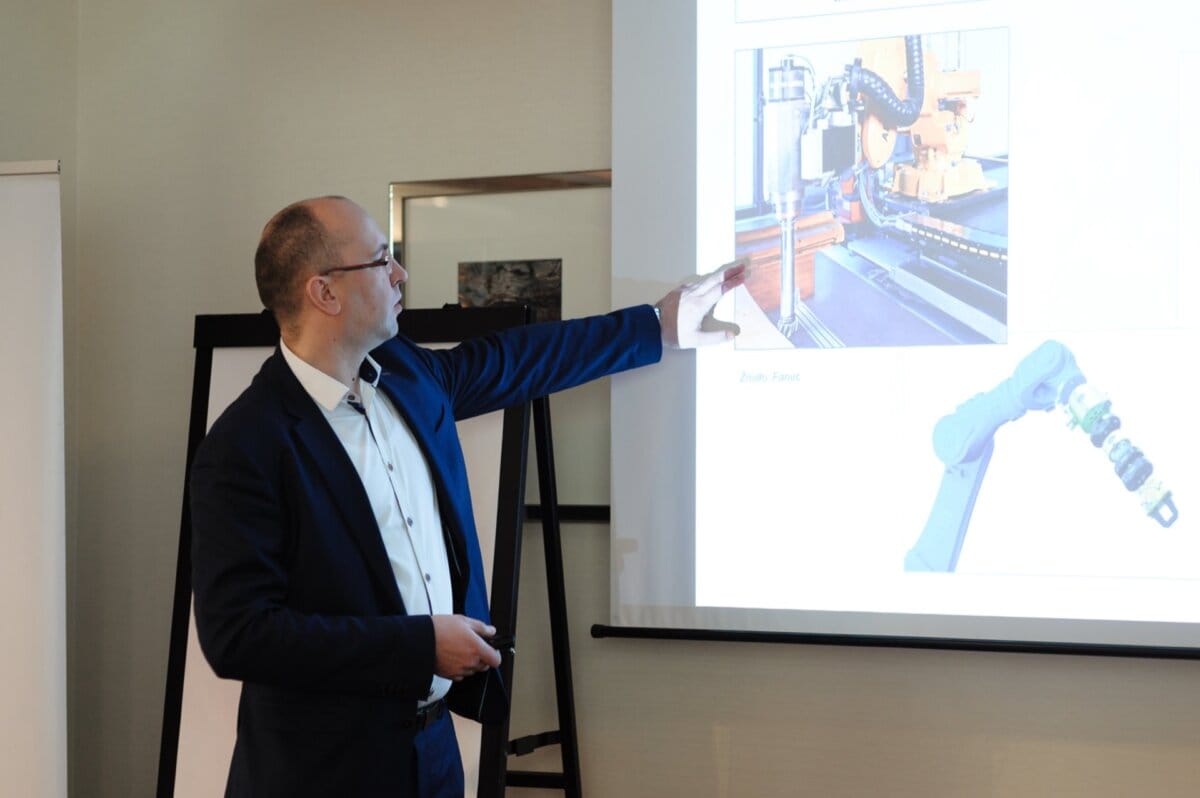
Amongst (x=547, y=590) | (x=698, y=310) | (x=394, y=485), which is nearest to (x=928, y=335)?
(x=698, y=310)

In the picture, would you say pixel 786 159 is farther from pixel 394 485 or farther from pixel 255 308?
pixel 255 308

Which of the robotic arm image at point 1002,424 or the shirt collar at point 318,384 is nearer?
the shirt collar at point 318,384

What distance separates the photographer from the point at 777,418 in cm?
241

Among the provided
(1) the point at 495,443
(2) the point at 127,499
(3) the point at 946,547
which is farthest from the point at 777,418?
(2) the point at 127,499

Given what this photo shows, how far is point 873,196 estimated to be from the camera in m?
2.36

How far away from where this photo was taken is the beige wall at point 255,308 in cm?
234

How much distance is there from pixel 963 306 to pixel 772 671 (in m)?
0.93

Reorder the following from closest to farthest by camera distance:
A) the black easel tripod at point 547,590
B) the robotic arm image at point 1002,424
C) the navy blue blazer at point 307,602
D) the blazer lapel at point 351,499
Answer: the navy blue blazer at point 307,602, the blazer lapel at point 351,499, the robotic arm image at point 1002,424, the black easel tripod at point 547,590

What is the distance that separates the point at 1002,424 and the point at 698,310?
69 centimetres

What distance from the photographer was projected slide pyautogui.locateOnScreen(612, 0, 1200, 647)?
221 centimetres

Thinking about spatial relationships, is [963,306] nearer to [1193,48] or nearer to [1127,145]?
[1127,145]

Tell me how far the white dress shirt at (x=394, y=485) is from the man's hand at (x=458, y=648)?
10 centimetres

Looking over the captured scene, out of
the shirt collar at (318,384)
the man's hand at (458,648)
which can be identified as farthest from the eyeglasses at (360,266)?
the man's hand at (458,648)

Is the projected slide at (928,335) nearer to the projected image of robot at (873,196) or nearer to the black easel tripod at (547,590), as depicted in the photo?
the projected image of robot at (873,196)
